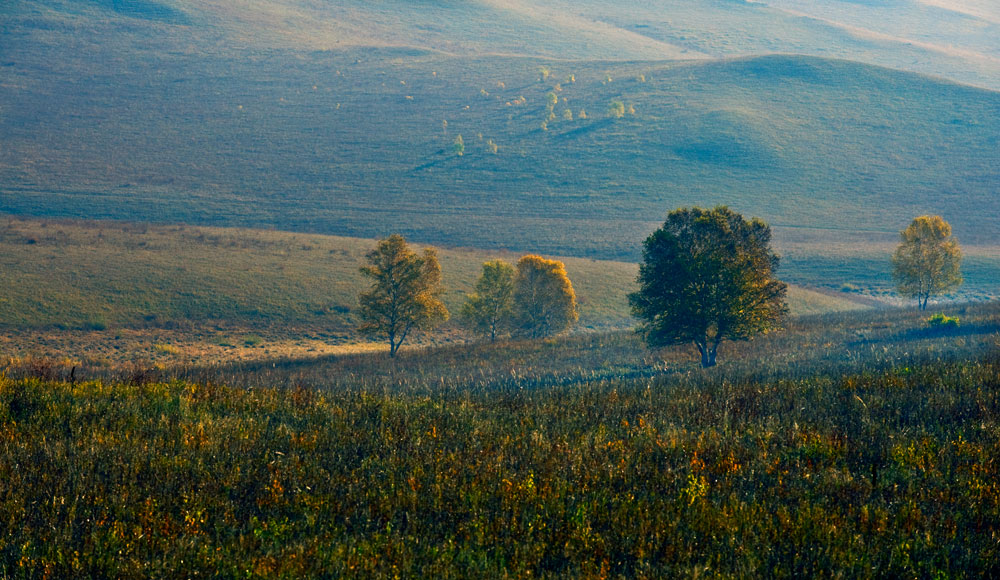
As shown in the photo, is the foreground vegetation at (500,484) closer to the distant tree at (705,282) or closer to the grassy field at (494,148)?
the distant tree at (705,282)

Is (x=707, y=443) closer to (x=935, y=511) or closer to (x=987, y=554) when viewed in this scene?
(x=935, y=511)

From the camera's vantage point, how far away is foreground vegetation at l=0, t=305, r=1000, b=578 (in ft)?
24.8

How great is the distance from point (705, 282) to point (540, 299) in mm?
26586

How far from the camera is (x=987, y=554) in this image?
7.47 m

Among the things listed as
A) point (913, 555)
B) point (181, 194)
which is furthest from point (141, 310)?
point (913, 555)

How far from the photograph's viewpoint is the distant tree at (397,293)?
49.1 metres

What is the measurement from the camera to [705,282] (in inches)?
1248

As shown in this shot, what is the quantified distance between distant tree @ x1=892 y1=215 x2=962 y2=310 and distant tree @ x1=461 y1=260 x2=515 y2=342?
90.7 feet

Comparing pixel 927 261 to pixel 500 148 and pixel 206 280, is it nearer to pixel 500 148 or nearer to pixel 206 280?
pixel 206 280

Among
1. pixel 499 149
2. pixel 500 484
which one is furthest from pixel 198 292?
pixel 499 149

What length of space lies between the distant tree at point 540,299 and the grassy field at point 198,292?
10.3 meters

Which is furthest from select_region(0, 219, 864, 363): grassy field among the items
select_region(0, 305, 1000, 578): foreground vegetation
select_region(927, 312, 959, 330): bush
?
select_region(0, 305, 1000, 578): foreground vegetation

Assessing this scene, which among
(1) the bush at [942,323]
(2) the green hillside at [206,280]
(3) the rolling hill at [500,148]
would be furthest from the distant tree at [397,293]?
(3) the rolling hill at [500,148]

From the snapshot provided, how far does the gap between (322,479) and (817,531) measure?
5.68 meters
